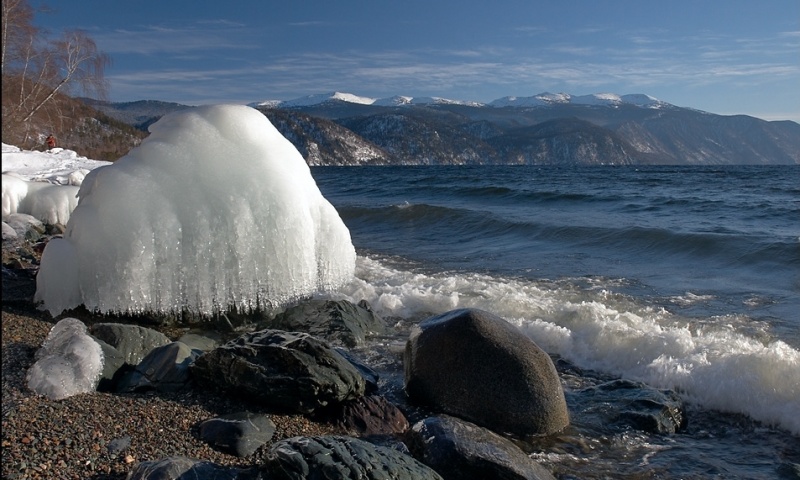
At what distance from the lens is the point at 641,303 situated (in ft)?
35.7

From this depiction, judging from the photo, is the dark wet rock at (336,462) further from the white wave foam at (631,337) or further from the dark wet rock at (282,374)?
the white wave foam at (631,337)

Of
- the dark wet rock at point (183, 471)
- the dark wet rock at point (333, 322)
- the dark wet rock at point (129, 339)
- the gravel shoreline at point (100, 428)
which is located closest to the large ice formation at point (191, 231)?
the dark wet rock at point (129, 339)

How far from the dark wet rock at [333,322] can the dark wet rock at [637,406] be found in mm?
3213

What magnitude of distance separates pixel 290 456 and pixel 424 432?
143 centimetres

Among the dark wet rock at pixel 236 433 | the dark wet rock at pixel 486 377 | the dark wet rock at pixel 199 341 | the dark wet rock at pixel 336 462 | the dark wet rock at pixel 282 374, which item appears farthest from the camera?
the dark wet rock at pixel 199 341

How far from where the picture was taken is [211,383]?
5.91 meters

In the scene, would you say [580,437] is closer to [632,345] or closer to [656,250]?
[632,345]

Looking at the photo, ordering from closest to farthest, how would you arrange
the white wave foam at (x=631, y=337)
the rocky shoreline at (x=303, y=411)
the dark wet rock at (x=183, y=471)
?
the dark wet rock at (x=183, y=471) → the rocky shoreline at (x=303, y=411) → the white wave foam at (x=631, y=337)

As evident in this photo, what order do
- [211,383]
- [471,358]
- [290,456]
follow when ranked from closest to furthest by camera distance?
[290,456] < [211,383] < [471,358]

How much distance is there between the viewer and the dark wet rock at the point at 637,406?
620 centimetres

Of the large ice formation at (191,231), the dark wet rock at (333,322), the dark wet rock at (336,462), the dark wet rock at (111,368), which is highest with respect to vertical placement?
the large ice formation at (191,231)

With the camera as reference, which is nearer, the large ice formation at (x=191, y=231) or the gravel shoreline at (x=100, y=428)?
the gravel shoreline at (x=100, y=428)

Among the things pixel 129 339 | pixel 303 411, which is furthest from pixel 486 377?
pixel 129 339

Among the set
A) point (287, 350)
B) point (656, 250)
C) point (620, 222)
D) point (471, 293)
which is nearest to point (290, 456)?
point (287, 350)
